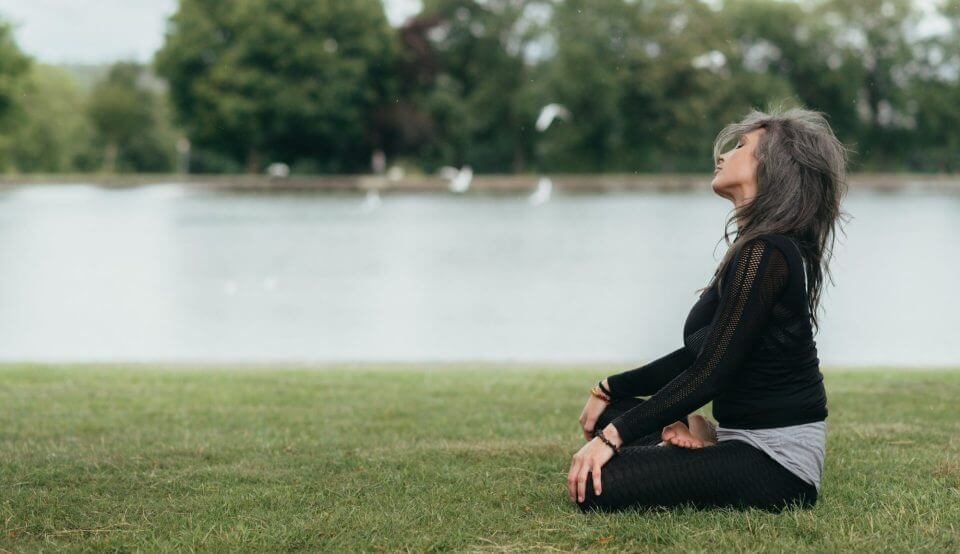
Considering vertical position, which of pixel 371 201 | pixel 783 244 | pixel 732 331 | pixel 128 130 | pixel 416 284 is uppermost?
pixel 128 130

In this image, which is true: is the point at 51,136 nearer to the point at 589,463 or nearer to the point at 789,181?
the point at 589,463

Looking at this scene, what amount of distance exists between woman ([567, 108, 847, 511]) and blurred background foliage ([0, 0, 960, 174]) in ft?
202

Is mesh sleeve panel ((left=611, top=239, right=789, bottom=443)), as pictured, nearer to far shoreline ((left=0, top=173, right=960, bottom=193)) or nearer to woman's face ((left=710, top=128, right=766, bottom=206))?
woman's face ((left=710, top=128, right=766, bottom=206))

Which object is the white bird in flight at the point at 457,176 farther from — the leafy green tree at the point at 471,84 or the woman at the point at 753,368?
the woman at the point at 753,368

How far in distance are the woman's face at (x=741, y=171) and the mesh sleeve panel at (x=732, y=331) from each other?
0.24 metres

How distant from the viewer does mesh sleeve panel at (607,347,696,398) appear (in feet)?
13.9

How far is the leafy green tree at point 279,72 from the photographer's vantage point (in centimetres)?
6788

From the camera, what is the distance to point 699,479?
12.6 ft

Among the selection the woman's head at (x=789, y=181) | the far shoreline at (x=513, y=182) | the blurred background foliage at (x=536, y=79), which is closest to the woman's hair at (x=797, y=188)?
the woman's head at (x=789, y=181)

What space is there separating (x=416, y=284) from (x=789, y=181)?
2156cm

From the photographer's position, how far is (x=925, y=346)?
1628 centimetres

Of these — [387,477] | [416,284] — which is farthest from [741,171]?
[416,284]

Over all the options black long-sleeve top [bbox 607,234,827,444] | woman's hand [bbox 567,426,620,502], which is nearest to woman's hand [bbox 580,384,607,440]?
woman's hand [bbox 567,426,620,502]

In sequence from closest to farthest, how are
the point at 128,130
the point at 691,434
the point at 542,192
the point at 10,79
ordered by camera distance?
1. the point at 691,434
2. the point at 542,192
3. the point at 10,79
4. the point at 128,130
